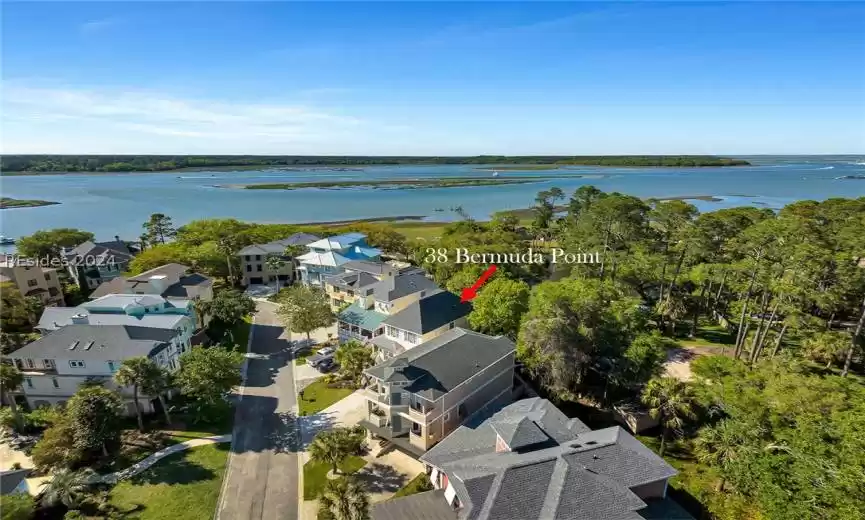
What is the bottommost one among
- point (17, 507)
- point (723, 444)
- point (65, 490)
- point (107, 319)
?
point (65, 490)

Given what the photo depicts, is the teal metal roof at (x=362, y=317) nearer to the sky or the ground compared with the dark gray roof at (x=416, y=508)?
nearer to the sky

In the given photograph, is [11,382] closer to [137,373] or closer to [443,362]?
[137,373]

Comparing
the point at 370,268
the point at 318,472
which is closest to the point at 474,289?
the point at 370,268

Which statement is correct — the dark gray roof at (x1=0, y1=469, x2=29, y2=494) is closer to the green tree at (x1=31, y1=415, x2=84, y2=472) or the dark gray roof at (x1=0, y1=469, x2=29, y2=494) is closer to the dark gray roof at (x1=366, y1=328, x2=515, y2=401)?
the green tree at (x1=31, y1=415, x2=84, y2=472)

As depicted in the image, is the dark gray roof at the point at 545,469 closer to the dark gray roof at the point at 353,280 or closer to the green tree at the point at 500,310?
the green tree at the point at 500,310

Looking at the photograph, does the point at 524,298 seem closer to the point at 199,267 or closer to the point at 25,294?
the point at 199,267

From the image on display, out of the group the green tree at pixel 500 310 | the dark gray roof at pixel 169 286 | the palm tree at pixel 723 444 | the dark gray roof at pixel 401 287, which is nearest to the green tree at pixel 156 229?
the dark gray roof at pixel 169 286
